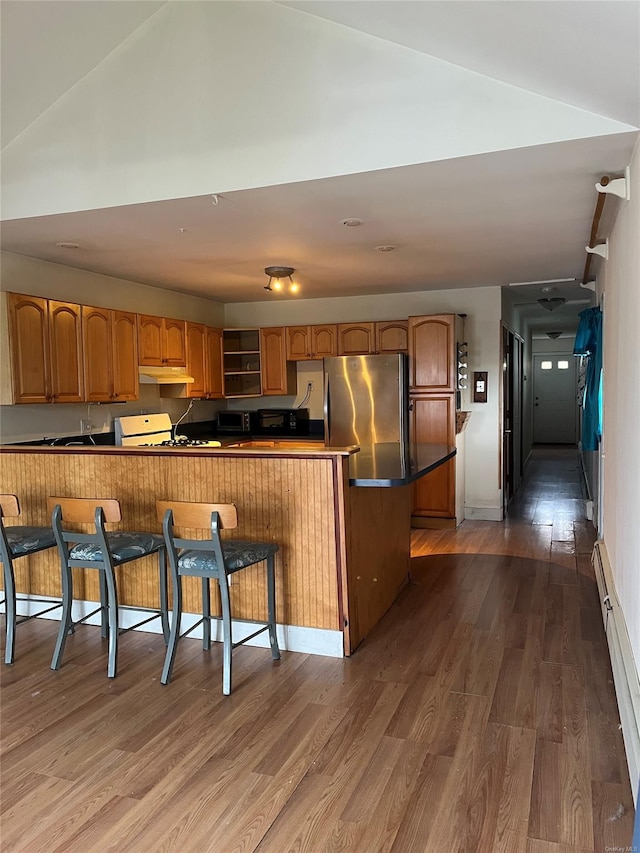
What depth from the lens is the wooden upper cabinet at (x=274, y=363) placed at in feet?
22.4

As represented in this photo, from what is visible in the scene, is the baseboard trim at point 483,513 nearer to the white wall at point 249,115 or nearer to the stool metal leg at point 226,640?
the stool metal leg at point 226,640

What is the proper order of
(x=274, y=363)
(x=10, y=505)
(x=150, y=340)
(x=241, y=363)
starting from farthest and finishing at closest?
1. (x=241, y=363)
2. (x=274, y=363)
3. (x=150, y=340)
4. (x=10, y=505)

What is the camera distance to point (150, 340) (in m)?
5.40

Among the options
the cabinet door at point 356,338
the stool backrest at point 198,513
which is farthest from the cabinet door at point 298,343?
the stool backrest at point 198,513

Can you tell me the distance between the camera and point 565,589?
13.8ft

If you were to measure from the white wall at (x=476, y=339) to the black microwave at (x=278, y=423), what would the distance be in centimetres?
116

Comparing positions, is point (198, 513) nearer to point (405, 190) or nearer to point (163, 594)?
point (163, 594)

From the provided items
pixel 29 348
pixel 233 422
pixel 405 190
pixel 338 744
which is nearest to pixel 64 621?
pixel 338 744

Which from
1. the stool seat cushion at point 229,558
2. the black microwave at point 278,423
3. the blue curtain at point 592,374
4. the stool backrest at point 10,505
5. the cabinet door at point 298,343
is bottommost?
the stool seat cushion at point 229,558

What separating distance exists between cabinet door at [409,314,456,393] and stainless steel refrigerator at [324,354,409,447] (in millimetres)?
120

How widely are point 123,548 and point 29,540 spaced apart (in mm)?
633

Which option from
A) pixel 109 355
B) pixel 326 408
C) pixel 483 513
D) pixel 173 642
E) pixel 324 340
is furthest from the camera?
pixel 324 340

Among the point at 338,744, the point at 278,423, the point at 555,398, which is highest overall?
the point at 555,398

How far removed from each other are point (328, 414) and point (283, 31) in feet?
13.1
